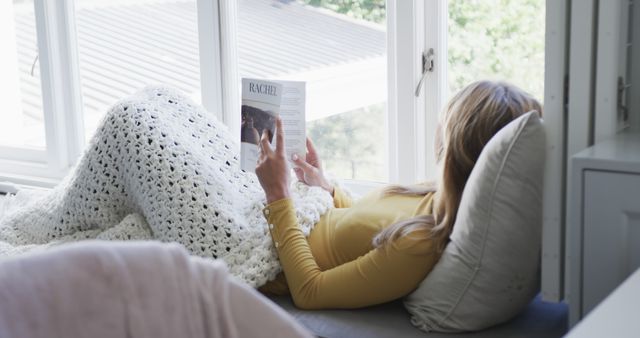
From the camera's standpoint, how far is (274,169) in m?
2.12

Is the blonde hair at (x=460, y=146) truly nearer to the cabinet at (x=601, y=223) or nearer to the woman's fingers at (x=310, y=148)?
the cabinet at (x=601, y=223)

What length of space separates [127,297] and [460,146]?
109 cm

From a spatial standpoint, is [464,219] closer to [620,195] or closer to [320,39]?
[620,195]

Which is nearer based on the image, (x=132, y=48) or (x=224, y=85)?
(x=224, y=85)

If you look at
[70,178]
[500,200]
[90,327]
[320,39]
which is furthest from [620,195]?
[70,178]

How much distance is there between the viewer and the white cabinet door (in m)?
1.63

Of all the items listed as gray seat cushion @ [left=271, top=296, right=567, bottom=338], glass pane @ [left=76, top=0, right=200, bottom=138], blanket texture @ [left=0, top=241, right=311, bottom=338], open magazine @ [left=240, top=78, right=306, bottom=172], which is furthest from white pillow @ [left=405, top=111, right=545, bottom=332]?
glass pane @ [left=76, top=0, right=200, bottom=138]

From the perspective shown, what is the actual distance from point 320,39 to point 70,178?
84 cm

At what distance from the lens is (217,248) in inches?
83.7

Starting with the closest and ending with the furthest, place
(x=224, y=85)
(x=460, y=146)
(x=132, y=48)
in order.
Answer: (x=460, y=146) < (x=224, y=85) < (x=132, y=48)

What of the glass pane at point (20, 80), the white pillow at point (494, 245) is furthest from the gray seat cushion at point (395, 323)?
the glass pane at point (20, 80)

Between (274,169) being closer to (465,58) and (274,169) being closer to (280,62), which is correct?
(465,58)

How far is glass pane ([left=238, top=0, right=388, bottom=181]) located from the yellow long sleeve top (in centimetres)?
53

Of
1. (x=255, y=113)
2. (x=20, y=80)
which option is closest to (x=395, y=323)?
(x=255, y=113)
